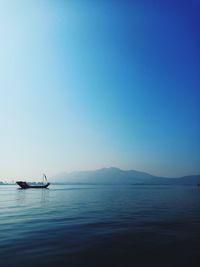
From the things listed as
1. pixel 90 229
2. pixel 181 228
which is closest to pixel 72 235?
pixel 90 229

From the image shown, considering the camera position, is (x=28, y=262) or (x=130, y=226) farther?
(x=130, y=226)

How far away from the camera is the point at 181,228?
1972 cm

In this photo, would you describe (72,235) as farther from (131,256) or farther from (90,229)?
→ (131,256)

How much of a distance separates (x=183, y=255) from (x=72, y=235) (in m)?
7.98

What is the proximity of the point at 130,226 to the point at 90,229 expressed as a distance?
12.6ft

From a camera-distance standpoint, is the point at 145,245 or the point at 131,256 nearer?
the point at 131,256

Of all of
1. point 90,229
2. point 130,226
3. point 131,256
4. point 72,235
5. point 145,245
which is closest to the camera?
point 131,256

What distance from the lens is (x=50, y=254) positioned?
12062 millimetres

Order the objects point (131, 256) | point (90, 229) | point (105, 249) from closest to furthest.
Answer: point (131, 256) → point (105, 249) → point (90, 229)

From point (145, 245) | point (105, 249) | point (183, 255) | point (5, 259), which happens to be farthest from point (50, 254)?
point (183, 255)

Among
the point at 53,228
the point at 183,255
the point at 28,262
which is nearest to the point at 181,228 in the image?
the point at 183,255

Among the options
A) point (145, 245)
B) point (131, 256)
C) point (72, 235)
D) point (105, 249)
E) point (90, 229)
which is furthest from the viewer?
point (90, 229)

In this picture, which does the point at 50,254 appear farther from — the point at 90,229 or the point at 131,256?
the point at 90,229

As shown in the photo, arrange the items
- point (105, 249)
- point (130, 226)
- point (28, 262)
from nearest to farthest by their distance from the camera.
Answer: point (28, 262), point (105, 249), point (130, 226)
